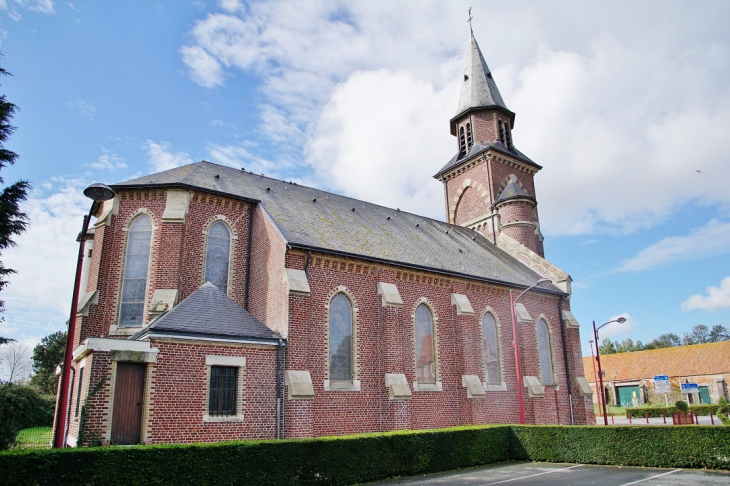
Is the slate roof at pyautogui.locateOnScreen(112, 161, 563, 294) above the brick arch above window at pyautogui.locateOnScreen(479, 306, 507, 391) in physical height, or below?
above

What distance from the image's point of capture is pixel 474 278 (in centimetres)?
2384

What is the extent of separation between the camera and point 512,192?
32094mm

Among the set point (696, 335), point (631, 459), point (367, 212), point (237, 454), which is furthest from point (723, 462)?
point (696, 335)

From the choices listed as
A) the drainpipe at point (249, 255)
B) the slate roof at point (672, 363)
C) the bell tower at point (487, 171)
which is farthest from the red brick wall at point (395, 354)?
the slate roof at point (672, 363)

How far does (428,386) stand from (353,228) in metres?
7.74

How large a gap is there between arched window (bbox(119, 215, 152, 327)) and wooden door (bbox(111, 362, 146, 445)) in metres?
3.63

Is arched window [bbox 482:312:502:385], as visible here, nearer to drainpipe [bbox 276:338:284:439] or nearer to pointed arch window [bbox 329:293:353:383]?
pointed arch window [bbox 329:293:353:383]

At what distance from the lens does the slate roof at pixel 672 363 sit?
51.2 m

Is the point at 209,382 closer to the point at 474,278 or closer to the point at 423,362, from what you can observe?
the point at 423,362

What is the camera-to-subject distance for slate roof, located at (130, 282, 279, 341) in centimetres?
1520

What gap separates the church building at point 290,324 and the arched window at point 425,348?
6 centimetres

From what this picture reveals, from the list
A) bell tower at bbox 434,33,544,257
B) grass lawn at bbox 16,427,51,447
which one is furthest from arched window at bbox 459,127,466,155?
grass lawn at bbox 16,427,51,447

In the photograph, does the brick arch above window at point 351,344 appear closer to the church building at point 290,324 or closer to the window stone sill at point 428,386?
the church building at point 290,324

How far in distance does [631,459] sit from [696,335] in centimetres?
11131
